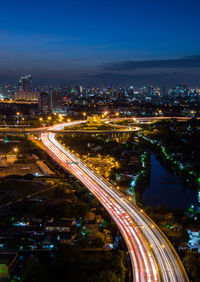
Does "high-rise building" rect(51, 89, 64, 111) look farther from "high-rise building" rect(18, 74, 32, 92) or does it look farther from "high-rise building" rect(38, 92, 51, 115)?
"high-rise building" rect(18, 74, 32, 92)

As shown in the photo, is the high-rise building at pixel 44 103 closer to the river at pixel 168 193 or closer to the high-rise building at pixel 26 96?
the high-rise building at pixel 26 96

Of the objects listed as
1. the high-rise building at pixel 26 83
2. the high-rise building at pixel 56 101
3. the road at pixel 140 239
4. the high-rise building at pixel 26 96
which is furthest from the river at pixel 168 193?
the high-rise building at pixel 26 83

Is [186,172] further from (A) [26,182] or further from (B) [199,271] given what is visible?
(B) [199,271]

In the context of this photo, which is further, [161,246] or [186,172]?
[186,172]

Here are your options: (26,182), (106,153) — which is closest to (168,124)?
(106,153)

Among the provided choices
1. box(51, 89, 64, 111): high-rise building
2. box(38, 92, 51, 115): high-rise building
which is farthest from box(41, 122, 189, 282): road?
box(51, 89, 64, 111): high-rise building

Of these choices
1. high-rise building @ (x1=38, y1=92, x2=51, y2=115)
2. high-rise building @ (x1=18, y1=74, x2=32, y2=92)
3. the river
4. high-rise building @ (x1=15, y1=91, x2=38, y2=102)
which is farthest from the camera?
high-rise building @ (x1=18, y1=74, x2=32, y2=92)

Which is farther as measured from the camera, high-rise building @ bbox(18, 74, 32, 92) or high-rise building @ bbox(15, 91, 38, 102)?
high-rise building @ bbox(18, 74, 32, 92)
